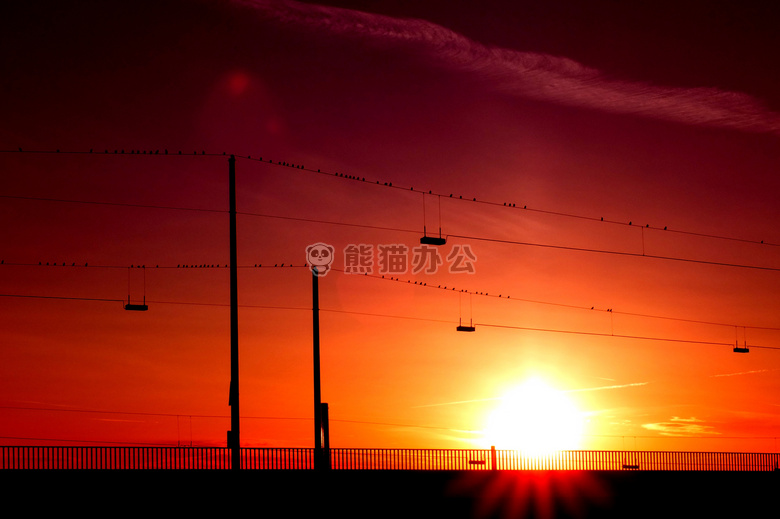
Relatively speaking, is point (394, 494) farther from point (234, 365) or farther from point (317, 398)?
point (234, 365)

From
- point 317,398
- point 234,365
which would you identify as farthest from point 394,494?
point 234,365

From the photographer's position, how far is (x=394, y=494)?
146 feet

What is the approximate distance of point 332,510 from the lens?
4238 cm

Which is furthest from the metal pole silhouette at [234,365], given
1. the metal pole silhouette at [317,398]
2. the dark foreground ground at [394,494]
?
the metal pole silhouette at [317,398]

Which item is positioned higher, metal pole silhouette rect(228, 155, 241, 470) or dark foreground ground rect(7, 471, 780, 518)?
metal pole silhouette rect(228, 155, 241, 470)

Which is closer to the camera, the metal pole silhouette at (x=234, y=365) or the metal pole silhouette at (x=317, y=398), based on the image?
the metal pole silhouette at (x=234, y=365)

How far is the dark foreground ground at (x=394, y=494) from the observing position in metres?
37.9

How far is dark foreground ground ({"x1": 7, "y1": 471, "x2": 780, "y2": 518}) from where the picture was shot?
37.9 meters

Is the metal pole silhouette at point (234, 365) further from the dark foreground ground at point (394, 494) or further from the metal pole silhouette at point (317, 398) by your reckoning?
the metal pole silhouette at point (317, 398)

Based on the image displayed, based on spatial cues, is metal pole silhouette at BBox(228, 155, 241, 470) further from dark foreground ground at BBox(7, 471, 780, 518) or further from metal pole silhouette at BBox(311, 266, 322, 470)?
metal pole silhouette at BBox(311, 266, 322, 470)

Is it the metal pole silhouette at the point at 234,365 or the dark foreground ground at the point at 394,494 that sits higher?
the metal pole silhouette at the point at 234,365

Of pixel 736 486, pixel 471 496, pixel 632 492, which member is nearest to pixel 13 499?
pixel 471 496

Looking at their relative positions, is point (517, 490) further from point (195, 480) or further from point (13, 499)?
point (13, 499)

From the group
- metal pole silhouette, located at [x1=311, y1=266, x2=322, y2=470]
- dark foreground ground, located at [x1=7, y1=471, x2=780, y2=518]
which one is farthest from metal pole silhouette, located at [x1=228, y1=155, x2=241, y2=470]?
metal pole silhouette, located at [x1=311, y1=266, x2=322, y2=470]
